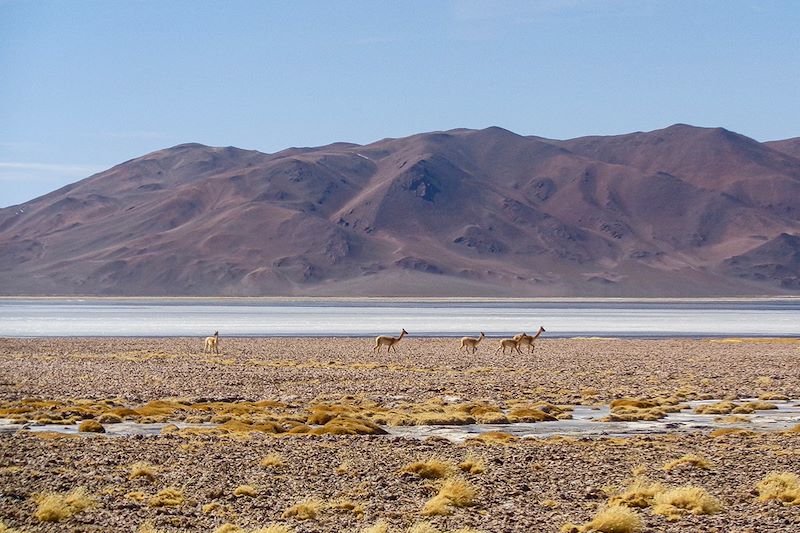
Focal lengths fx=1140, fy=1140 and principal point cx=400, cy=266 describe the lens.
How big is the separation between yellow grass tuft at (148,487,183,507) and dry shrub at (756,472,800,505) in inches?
314

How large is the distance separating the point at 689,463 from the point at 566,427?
5.79 meters

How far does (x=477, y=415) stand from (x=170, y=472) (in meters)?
9.74

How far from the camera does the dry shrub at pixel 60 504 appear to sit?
1422cm

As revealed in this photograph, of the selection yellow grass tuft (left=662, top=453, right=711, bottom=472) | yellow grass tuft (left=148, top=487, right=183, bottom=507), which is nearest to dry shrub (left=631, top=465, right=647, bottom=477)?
yellow grass tuft (left=662, top=453, right=711, bottom=472)

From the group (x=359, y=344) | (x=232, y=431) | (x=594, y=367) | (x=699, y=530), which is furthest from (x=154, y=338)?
(x=699, y=530)

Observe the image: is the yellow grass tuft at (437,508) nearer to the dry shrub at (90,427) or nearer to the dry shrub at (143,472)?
the dry shrub at (143,472)

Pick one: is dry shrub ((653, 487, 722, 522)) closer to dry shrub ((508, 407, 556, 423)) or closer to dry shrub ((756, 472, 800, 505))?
→ dry shrub ((756, 472, 800, 505))

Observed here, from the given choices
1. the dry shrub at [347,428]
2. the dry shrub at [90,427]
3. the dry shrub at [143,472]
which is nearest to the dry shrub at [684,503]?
the dry shrub at [143,472]

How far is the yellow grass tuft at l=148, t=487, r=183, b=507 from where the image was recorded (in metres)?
15.2

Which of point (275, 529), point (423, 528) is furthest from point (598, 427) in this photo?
point (275, 529)

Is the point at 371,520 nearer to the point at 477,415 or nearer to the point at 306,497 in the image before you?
the point at 306,497

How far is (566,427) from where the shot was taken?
78.9 ft

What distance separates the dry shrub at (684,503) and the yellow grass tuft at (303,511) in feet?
14.8

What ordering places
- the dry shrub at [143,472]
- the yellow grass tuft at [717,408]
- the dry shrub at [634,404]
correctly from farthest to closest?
the dry shrub at [634,404], the yellow grass tuft at [717,408], the dry shrub at [143,472]
